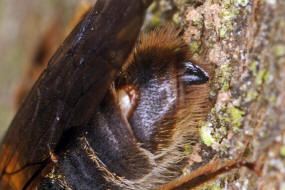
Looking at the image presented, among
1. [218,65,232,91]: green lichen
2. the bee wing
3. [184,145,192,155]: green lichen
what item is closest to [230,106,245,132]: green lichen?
[218,65,232,91]: green lichen

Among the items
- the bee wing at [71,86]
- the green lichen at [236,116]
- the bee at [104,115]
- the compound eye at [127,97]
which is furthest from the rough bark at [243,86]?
the bee wing at [71,86]

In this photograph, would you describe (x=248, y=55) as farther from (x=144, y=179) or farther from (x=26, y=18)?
(x=26, y=18)

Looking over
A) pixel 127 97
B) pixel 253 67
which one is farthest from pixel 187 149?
pixel 253 67

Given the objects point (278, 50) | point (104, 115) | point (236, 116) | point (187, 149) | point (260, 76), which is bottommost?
point (187, 149)

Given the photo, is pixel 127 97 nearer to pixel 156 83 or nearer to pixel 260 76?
pixel 156 83

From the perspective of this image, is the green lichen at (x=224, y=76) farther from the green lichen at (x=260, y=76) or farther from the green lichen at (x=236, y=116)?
the green lichen at (x=260, y=76)

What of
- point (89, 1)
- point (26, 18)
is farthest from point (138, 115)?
point (26, 18)

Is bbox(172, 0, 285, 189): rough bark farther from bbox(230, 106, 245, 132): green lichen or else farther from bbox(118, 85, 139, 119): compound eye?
bbox(118, 85, 139, 119): compound eye
